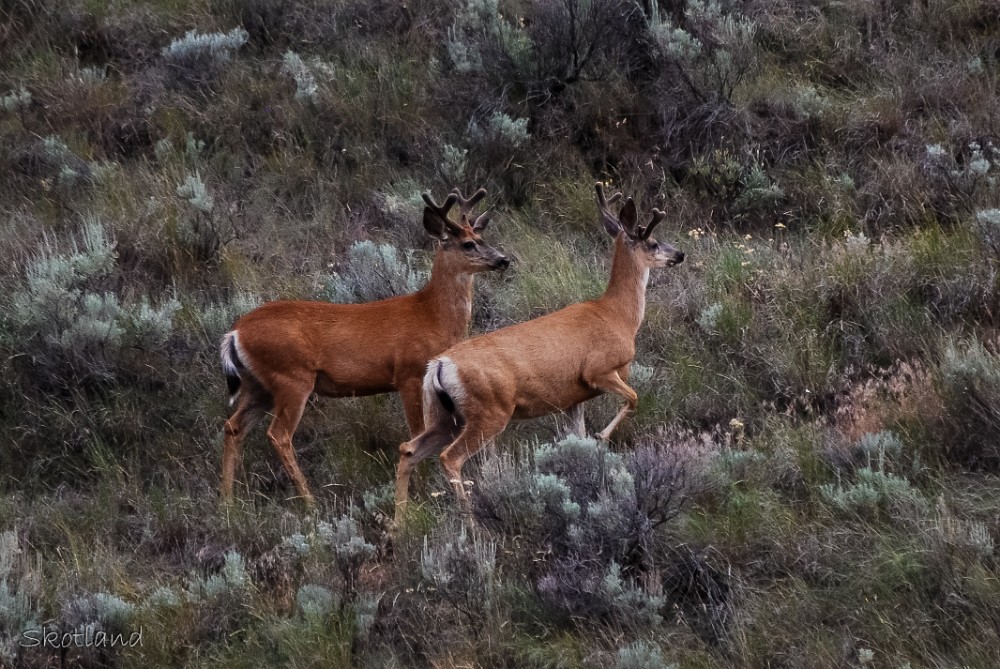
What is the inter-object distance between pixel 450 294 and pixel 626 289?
1055mm

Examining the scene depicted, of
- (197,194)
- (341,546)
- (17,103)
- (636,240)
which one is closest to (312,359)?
(341,546)

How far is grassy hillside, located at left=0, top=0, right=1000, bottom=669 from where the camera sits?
245 inches

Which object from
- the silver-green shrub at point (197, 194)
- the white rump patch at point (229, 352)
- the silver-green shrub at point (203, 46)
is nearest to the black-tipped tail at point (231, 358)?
the white rump patch at point (229, 352)

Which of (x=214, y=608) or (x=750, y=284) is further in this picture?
Result: (x=750, y=284)

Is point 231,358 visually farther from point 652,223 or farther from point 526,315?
point 652,223

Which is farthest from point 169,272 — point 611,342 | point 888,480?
point 888,480

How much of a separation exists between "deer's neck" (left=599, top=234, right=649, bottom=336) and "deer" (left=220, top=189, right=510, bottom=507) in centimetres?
97

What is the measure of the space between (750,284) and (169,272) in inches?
160

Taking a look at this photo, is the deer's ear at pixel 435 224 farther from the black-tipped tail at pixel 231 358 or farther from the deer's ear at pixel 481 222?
the black-tipped tail at pixel 231 358

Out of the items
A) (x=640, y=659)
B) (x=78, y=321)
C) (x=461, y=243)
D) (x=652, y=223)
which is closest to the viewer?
(x=640, y=659)

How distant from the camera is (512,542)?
662 cm

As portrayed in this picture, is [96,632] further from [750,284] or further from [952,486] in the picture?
[750,284]

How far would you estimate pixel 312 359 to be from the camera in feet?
26.2

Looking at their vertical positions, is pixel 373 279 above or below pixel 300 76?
below
